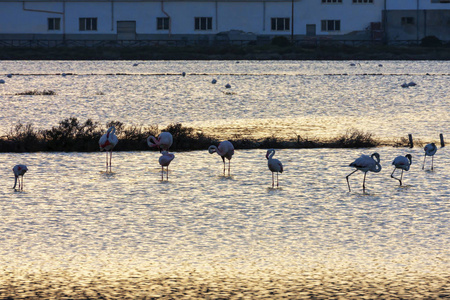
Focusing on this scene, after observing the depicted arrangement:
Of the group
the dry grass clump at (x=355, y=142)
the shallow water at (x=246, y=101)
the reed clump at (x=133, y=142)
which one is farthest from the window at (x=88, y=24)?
the dry grass clump at (x=355, y=142)

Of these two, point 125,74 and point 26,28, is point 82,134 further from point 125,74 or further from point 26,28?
point 26,28

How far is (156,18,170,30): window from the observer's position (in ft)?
229

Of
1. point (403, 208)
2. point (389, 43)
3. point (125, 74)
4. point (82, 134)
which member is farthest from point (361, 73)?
point (403, 208)

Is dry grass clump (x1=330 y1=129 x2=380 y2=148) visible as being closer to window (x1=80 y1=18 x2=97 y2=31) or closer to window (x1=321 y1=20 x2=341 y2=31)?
window (x1=321 y1=20 x2=341 y2=31)

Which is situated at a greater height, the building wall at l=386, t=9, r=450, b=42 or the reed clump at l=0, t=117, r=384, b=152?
the building wall at l=386, t=9, r=450, b=42

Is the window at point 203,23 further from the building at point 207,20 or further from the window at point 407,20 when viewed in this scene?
the window at point 407,20

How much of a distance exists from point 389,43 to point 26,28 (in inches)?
1261

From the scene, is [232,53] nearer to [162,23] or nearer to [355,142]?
[162,23]

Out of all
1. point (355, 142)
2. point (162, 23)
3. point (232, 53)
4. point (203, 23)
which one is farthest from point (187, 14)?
point (355, 142)

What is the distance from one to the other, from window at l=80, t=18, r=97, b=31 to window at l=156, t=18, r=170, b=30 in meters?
5.57

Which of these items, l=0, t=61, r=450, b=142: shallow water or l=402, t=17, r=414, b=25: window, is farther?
l=402, t=17, r=414, b=25: window

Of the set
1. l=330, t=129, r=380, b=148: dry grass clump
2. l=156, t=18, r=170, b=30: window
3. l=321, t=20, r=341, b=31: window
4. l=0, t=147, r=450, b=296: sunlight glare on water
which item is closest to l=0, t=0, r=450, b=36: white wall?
l=156, t=18, r=170, b=30: window

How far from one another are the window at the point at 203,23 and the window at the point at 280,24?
557 cm

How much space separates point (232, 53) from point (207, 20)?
654 centimetres
